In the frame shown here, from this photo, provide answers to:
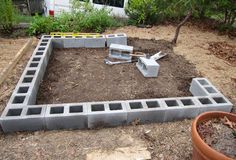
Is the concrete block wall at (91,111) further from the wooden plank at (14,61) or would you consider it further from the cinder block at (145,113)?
the wooden plank at (14,61)

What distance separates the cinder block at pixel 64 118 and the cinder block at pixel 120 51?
5.95 ft

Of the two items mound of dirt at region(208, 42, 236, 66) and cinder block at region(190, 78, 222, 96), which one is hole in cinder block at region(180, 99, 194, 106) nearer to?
cinder block at region(190, 78, 222, 96)

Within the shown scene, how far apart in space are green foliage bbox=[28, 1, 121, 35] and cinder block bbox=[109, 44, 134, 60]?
1.60m

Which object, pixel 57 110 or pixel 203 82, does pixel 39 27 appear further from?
pixel 203 82

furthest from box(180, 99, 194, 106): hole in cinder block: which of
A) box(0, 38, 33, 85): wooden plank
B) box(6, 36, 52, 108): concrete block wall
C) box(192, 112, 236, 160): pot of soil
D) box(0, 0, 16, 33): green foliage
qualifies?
box(0, 0, 16, 33): green foliage

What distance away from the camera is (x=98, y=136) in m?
2.50

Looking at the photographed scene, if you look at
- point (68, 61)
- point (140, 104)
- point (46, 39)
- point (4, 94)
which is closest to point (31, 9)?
point (46, 39)

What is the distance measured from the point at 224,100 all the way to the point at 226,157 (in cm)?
144

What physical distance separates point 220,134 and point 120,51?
8.52ft

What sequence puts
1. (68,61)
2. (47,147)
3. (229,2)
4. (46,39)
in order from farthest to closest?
1. (229,2)
2. (46,39)
3. (68,61)
4. (47,147)

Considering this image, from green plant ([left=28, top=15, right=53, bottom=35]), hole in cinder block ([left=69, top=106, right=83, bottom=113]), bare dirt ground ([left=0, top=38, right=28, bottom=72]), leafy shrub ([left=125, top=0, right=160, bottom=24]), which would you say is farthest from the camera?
leafy shrub ([left=125, top=0, right=160, bottom=24])

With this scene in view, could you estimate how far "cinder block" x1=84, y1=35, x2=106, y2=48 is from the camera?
15.5ft

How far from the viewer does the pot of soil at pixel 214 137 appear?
1786 millimetres

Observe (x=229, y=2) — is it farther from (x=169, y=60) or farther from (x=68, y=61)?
(x=68, y=61)
